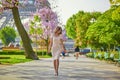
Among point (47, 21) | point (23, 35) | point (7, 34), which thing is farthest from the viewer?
point (7, 34)

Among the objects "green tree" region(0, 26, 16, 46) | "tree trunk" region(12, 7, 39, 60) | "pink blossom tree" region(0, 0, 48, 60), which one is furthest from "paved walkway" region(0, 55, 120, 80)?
"green tree" region(0, 26, 16, 46)

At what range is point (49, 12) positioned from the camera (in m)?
72.2

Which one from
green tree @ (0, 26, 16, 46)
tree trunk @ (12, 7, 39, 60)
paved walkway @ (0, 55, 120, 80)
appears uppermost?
green tree @ (0, 26, 16, 46)

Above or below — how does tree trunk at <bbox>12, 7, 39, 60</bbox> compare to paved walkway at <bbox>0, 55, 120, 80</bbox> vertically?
above

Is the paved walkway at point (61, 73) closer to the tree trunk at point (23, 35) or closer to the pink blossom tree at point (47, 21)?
the tree trunk at point (23, 35)

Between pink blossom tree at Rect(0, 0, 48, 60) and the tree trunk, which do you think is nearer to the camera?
pink blossom tree at Rect(0, 0, 48, 60)

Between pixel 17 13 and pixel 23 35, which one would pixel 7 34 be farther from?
pixel 17 13

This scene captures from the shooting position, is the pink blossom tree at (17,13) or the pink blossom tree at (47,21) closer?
the pink blossom tree at (17,13)

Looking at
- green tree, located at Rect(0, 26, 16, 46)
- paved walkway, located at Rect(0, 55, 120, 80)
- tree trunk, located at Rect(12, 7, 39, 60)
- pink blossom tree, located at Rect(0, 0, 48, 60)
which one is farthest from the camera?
green tree, located at Rect(0, 26, 16, 46)

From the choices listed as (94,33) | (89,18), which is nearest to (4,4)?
(94,33)

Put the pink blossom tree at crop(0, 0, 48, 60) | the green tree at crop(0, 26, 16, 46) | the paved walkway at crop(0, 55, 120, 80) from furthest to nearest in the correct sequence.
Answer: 1. the green tree at crop(0, 26, 16, 46)
2. the pink blossom tree at crop(0, 0, 48, 60)
3. the paved walkway at crop(0, 55, 120, 80)

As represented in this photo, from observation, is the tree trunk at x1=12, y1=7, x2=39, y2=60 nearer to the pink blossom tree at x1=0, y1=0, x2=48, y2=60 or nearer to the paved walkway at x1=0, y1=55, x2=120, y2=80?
the pink blossom tree at x1=0, y1=0, x2=48, y2=60

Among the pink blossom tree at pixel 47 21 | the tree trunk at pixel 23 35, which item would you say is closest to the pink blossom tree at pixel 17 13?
the tree trunk at pixel 23 35

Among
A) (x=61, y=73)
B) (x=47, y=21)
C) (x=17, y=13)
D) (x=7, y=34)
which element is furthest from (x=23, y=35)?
(x=7, y=34)
